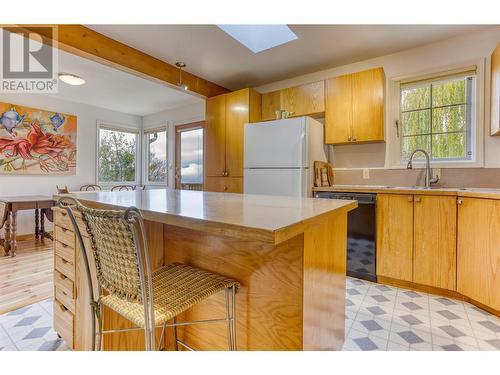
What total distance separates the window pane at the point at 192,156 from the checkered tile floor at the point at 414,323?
3.45 metres

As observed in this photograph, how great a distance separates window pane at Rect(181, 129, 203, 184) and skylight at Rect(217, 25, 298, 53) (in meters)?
2.34

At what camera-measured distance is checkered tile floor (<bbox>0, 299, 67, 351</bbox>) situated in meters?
1.56

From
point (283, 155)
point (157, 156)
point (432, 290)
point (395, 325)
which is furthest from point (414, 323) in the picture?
point (157, 156)

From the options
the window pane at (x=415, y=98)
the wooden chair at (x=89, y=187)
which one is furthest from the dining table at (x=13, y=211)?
the window pane at (x=415, y=98)

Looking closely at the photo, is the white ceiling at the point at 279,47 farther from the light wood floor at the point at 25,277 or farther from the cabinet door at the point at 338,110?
the light wood floor at the point at 25,277

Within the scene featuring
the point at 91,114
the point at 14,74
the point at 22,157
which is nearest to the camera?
the point at 14,74

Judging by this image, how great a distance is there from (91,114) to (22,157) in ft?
4.51

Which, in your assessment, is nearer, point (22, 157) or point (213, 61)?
point (213, 61)

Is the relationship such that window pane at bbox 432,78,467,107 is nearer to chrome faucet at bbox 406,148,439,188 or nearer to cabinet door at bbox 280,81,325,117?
chrome faucet at bbox 406,148,439,188

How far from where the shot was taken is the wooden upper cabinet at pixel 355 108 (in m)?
2.72

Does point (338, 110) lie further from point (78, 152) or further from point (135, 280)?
point (78, 152)

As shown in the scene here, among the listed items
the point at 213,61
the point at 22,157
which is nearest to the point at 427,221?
the point at 213,61

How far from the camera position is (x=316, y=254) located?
1.05 m
